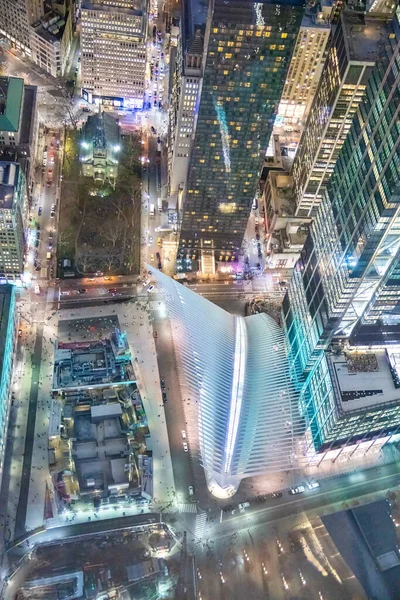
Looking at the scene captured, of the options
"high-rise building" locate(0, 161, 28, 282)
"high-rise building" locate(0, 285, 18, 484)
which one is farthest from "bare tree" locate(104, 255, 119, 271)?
"high-rise building" locate(0, 285, 18, 484)

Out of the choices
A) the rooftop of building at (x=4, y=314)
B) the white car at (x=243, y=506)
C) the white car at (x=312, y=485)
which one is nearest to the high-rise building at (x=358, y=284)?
the white car at (x=312, y=485)

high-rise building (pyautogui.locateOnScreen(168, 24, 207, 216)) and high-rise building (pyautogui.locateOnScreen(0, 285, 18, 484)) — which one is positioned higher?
high-rise building (pyautogui.locateOnScreen(168, 24, 207, 216))

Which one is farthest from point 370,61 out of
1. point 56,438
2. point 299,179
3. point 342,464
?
point 56,438

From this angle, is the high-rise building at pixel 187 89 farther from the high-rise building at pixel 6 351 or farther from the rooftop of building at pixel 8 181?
the high-rise building at pixel 6 351

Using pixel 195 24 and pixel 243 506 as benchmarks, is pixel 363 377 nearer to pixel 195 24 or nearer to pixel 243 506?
pixel 243 506

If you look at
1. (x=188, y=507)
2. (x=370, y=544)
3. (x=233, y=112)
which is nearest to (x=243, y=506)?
(x=188, y=507)

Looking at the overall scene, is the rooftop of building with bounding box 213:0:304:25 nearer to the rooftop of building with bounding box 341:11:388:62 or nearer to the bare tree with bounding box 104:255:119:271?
the rooftop of building with bounding box 341:11:388:62
